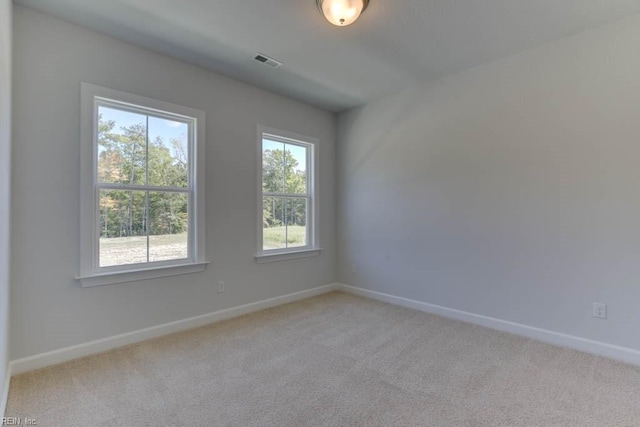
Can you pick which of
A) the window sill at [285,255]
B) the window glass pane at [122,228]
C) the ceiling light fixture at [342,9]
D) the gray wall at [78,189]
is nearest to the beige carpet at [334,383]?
the gray wall at [78,189]

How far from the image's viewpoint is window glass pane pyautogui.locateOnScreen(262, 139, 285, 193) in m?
3.80

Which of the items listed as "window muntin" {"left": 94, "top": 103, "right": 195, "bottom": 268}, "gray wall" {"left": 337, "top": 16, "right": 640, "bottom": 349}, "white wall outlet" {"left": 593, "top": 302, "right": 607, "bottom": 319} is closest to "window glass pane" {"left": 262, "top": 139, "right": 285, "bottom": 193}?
"window muntin" {"left": 94, "top": 103, "right": 195, "bottom": 268}

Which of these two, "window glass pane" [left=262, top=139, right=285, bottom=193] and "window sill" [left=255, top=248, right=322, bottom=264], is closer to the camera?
"window sill" [left=255, top=248, right=322, bottom=264]

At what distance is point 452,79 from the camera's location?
335 centimetres

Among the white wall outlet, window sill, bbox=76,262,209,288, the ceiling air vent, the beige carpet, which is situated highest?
the ceiling air vent

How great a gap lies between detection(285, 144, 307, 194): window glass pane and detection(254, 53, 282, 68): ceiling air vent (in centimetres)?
113

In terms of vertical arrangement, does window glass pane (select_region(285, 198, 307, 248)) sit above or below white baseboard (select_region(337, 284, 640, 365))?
above

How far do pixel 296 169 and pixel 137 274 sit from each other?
88.4 inches

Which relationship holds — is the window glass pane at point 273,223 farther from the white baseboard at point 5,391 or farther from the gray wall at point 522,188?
the white baseboard at point 5,391

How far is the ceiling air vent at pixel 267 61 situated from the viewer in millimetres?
2912

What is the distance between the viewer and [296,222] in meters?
4.18

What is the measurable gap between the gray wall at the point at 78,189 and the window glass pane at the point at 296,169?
60 centimetres

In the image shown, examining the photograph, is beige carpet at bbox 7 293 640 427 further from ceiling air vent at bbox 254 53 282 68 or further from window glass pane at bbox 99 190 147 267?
ceiling air vent at bbox 254 53 282 68

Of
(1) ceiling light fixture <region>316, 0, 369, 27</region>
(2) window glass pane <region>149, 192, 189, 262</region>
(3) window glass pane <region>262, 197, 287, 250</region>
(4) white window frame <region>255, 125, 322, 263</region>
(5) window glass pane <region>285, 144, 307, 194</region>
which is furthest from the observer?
(5) window glass pane <region>285, 144, 307, 194</region>
